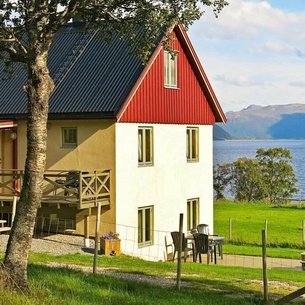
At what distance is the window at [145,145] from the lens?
2456 cm

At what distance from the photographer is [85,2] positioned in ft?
44.6

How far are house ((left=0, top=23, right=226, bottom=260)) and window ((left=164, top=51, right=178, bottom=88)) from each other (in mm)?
39

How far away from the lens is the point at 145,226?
81.7 feet

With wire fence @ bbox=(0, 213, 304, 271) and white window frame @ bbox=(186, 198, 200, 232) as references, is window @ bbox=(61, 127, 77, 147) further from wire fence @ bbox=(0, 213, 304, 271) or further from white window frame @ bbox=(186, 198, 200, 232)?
white window frame @ bbox=(186, 198, 200, 232)

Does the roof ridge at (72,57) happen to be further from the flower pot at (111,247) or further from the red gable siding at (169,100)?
the flower pot at (111,247)

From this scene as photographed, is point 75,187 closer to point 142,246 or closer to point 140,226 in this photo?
point 140,226

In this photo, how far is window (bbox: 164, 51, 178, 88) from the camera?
2581cm

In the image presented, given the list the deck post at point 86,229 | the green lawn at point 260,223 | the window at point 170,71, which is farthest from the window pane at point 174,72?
the green lawn at point 260,223

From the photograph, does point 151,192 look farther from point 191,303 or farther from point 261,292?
point 191,303

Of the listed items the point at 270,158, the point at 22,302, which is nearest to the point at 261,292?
the point at 22,302

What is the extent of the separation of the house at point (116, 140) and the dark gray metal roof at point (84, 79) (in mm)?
42

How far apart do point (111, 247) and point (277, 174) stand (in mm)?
45970

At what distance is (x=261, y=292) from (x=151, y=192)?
10.6 metres

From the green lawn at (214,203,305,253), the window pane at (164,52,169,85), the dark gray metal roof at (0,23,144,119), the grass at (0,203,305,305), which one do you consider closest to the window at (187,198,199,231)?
the grass at (0,203,305,305)
